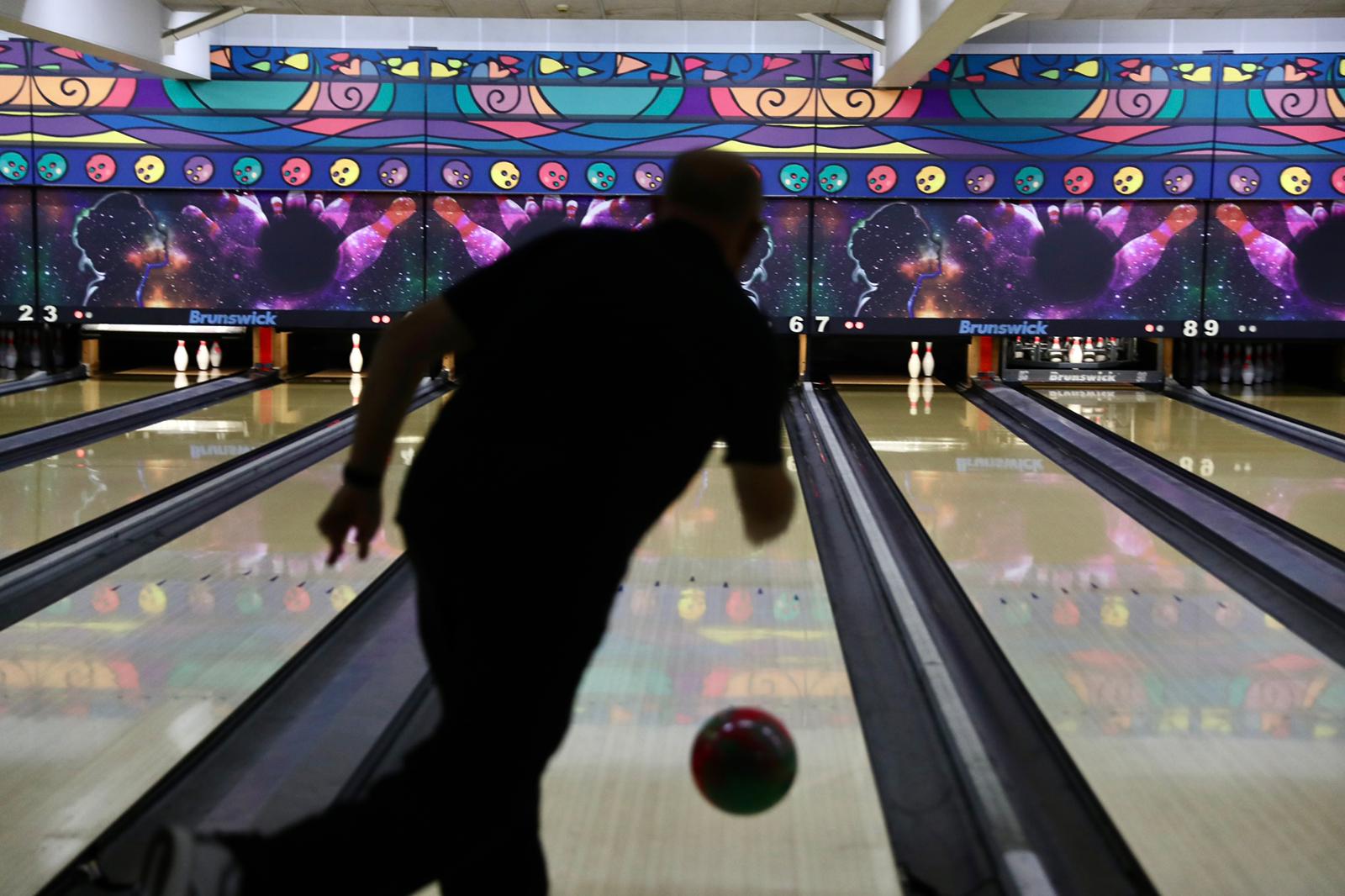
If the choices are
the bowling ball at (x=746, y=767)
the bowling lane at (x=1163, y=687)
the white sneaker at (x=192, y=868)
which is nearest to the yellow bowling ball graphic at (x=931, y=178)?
the bowling lane at (x=1163, y=687)

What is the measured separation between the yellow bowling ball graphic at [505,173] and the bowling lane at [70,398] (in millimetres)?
2046

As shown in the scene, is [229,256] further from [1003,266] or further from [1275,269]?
[1275,269]

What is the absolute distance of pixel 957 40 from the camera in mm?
5832

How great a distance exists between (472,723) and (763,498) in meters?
0.35

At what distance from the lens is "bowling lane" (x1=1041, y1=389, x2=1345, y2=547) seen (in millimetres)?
4324

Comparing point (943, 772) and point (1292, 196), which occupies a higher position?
point (1292, 196)

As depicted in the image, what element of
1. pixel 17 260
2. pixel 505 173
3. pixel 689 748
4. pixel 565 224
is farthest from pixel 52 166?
pixel 689 748

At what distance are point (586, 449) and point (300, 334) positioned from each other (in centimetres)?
733

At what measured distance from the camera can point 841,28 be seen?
22.5 feet

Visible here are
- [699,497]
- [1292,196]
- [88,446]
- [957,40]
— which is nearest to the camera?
[699,497]

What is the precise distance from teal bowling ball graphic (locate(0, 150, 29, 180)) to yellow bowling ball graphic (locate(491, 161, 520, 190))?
2.53 meters

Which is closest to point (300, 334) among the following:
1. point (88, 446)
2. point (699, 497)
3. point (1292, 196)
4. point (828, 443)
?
point (88, 446)

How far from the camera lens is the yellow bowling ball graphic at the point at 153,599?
3146 millimetres

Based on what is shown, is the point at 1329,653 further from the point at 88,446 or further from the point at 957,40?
the point at 88,446
